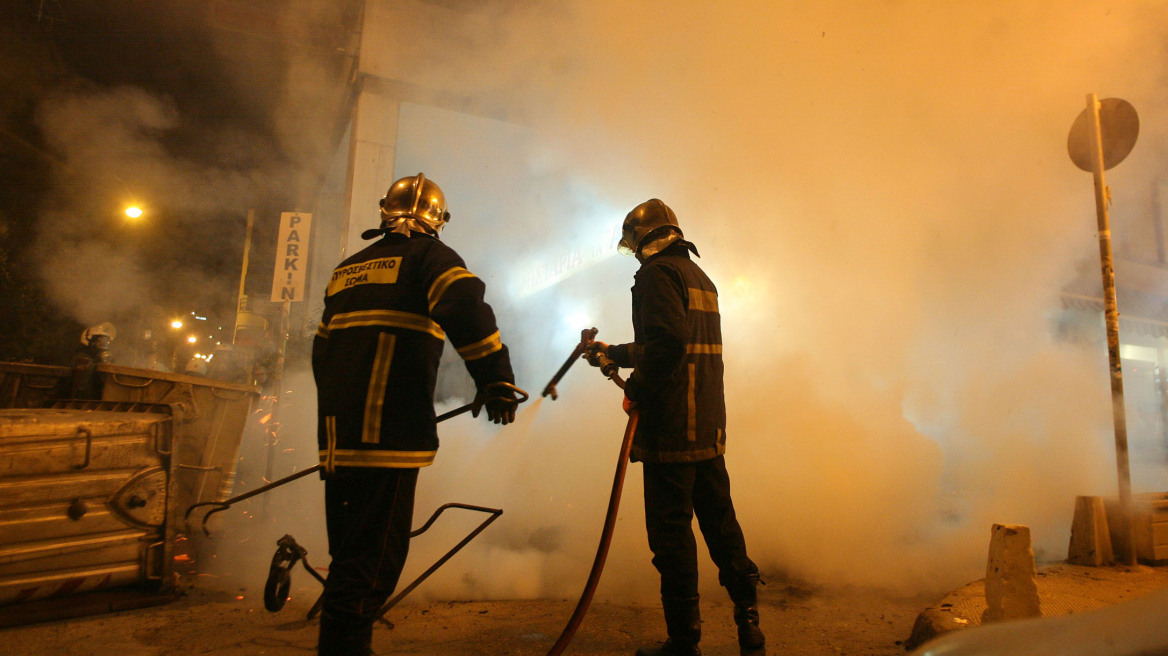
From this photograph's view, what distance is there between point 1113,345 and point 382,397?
3.76 metres

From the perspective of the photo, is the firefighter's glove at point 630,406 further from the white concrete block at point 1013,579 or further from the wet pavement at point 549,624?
the white concrete block at point 1013,579

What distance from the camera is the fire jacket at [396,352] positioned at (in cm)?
168

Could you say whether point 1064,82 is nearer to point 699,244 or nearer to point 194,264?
point 699,244

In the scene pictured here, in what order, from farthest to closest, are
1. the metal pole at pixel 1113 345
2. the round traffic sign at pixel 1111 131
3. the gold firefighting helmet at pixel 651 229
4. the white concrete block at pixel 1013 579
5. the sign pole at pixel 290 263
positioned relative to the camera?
the sign pole at pixel 290 263
the round traffic sign at pixel 1111 131
the metal pole at pixel 1113 345
the gold firefighting helmet at pixel 651 229
the white concrete block at pixel 1013 579

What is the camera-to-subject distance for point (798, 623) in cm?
242

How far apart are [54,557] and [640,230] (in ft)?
10.0

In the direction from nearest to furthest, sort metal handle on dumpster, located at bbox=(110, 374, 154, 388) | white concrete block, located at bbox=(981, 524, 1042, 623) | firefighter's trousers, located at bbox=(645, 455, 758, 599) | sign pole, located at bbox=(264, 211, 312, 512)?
white concrete block, located at bbox=(981, 524, 1042, 623)
firefighter's trousers, located at bbox=(645, 455, 758, 599)
metal handle on dumpster, located at bbox=(110, 374, 154, 388)
sign pole, located at bbox=(264, 211, 312, 512)

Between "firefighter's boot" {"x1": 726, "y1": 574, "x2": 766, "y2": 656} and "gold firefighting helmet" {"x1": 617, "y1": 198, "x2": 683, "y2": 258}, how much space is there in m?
1.33

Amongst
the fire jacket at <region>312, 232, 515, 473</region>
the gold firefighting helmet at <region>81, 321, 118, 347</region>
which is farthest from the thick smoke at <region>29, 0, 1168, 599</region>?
the fire jacket at <region>312, 232, 515, 473</region>

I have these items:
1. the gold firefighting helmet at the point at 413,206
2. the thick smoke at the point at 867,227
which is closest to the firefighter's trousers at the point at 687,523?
the gold firefighting helmet at the point at 413,206

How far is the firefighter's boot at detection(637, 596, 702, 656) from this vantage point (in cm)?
193

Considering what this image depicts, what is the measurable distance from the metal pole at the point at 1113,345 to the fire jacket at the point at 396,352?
328 cm

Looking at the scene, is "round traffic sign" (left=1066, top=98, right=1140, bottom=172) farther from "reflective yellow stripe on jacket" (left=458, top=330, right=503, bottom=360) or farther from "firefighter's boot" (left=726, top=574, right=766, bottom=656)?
"reflective yellow stripe on jacket" (left=458, top=330, right=503, bottom=360)

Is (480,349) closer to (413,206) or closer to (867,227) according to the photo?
(413,206)
